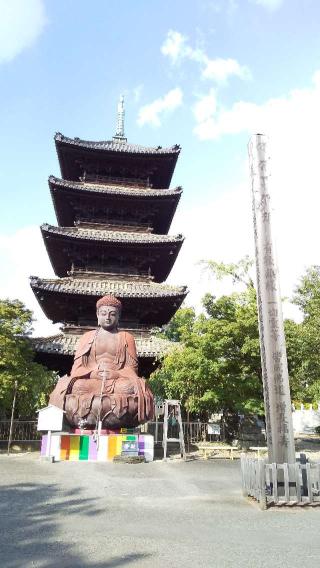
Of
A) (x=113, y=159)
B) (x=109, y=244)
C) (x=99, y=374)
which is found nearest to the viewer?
(x=99, y=374)

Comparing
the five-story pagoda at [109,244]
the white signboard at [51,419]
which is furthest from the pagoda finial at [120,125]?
the white signboard at [51,419]

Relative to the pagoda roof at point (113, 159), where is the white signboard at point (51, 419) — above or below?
below

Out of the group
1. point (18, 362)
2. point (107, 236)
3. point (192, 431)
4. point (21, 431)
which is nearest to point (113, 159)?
point (107, 236)

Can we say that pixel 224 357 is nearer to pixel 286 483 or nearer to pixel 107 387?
pixel 107 387

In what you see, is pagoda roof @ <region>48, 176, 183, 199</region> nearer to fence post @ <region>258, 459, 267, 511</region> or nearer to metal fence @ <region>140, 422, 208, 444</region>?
metal fence @ <region>140, 422, 208, 444</region>

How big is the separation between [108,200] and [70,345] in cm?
773

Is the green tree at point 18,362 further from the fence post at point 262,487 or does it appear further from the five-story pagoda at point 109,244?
the fence post at point 262,487

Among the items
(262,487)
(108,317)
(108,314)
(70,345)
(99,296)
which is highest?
(99,296)

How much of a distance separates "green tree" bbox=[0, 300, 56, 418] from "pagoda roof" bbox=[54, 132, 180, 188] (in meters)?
9.20

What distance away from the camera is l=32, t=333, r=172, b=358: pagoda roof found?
54.6 feet

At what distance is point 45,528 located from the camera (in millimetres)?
5328

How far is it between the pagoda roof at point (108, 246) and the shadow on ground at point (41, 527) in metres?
12.4

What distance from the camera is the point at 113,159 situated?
73.4 feet

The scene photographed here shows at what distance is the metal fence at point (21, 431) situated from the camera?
53.1ft
